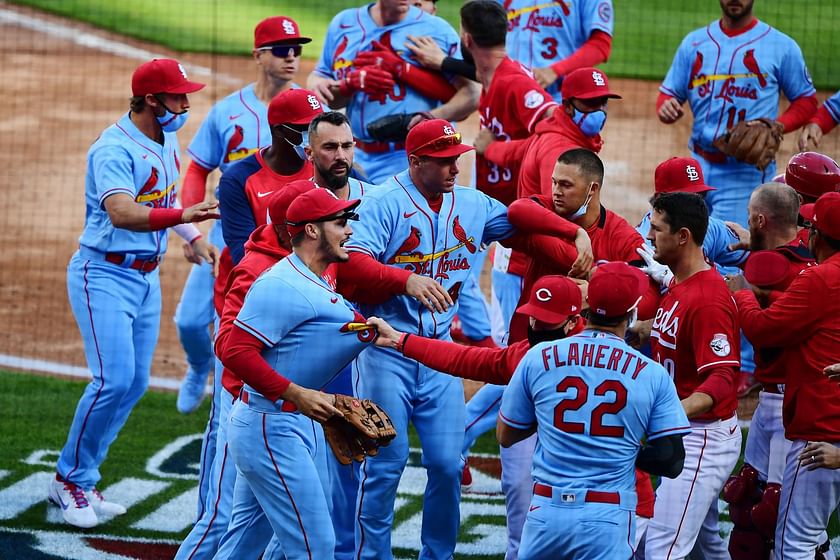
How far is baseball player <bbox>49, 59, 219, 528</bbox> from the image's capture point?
6.18 meters

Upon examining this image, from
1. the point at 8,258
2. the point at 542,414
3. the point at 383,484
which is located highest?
the point at 542,414

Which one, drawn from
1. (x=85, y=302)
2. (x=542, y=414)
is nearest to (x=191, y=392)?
(x=85, y=302)

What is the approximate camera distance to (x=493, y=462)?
7.25 metres

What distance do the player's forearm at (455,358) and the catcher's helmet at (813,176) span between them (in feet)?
5.98

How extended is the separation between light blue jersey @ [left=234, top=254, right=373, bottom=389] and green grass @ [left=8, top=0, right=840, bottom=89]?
11179 mm

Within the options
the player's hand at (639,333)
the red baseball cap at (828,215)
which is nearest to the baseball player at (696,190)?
the player's hand at (639,333)

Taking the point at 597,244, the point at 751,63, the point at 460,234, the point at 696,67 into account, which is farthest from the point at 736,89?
the point at 460,234

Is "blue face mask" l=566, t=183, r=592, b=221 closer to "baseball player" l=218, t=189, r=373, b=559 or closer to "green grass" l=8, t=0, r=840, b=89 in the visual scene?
"baseball player" l=218, t=189, r=373, b=559

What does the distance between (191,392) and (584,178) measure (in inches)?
139

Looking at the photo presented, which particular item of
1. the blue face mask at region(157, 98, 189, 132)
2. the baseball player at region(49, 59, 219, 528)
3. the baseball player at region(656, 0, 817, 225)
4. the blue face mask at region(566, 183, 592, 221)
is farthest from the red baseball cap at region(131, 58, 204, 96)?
the baseball player at region(656, 0, 817, 225)

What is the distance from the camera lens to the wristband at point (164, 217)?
5961mm

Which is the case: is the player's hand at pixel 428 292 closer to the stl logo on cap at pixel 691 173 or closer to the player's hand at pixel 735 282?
the stl logo on cap at pixel 691 173

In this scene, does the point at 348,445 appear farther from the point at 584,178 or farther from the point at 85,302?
the point at 85,302

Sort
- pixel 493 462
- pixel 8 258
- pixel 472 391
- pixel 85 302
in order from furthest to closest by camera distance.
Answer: pixel 8 258
pixel 472 391
pixel 493 462
pixel 85 302
